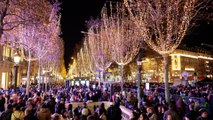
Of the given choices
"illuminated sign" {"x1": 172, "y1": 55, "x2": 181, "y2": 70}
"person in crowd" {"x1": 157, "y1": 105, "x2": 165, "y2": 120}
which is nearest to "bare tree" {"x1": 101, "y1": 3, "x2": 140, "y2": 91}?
"person in crowd" {"x1": 157, "y1": 105, "x2": 165, "y2": 120}

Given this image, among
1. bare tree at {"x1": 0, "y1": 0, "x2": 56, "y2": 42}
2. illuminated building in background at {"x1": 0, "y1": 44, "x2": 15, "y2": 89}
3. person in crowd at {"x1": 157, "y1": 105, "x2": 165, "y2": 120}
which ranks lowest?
person in crowd at {"x1": 157, "y1": 105, "x2": 165, "y2": 120}

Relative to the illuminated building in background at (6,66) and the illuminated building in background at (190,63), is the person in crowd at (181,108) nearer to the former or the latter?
the illuminated building in background at (6,66)

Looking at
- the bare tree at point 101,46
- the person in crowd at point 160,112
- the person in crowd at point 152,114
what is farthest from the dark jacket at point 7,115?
the bare tree at point 101,46

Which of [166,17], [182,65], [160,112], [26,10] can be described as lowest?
[160,112]

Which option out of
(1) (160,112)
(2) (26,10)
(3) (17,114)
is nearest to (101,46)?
(2) (26,10)

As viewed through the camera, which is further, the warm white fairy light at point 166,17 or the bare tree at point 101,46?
the bare tree at point 101,46

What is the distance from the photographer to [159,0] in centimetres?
1831

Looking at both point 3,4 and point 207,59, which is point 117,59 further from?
point 207,59

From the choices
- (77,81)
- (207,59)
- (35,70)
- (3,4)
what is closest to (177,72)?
(207,59)

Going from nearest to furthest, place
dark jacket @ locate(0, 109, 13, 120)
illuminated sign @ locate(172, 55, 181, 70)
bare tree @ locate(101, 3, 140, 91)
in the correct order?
dark jacket @ locate(0, 109, 13, 120) → bare tree @ locate(101, 3, 140, 91) → illuminated sign @ locate(172, 55, 181, 70)

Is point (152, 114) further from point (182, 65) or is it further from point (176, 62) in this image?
point (182, 65)

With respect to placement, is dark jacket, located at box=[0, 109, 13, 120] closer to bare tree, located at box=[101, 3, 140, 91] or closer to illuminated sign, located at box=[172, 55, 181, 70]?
bare tree, located at box=[101, 3, 140, 91]

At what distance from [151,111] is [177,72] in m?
113

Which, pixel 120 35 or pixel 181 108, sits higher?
pixel 120 35
